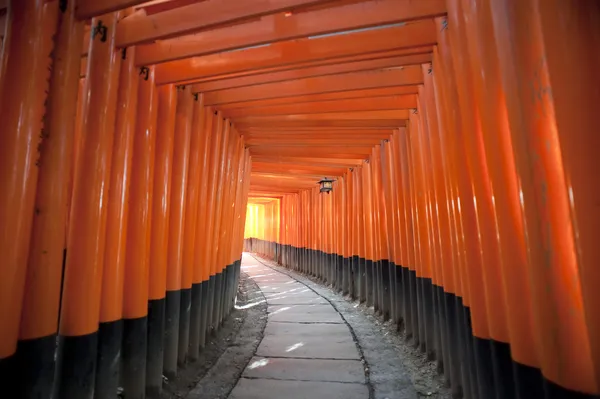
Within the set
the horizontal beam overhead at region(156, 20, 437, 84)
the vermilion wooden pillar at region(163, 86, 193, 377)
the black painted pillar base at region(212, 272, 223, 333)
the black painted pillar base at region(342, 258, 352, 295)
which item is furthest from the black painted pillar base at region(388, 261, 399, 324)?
the horizontal beam overhead at region(156, 20, 437, 84)

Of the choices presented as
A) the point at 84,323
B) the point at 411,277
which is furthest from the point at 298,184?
the point at 84,323

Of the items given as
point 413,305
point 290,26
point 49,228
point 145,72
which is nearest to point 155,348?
point 49,228

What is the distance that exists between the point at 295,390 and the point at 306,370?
0.51 m

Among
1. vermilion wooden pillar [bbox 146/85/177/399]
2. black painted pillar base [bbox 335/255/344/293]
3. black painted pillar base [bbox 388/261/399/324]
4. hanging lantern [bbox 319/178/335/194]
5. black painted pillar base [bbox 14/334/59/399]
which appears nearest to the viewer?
black painted pillar base [bbox 14/334/59/399]

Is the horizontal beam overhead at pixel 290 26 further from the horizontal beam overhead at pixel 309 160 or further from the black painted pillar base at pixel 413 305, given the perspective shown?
the horizontal beam overhead at pixel 309 160

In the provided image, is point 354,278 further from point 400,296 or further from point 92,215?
point 92,215

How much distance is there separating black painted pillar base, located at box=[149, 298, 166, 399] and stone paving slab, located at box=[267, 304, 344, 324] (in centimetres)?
312

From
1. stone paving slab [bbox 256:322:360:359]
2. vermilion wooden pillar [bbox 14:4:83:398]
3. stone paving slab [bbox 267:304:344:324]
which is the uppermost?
vermilion wooden pillar [bbox 14:4:83:398]

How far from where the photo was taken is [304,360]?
13.8ft

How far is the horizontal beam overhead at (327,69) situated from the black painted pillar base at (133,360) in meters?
2.62

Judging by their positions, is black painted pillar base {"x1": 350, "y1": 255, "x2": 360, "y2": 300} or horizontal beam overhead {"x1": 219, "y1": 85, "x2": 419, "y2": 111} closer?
horizontal beam overhead {"x1": 219, "y1": 85, "x2": 419, "y2": 111}

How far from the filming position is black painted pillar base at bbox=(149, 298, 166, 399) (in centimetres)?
312

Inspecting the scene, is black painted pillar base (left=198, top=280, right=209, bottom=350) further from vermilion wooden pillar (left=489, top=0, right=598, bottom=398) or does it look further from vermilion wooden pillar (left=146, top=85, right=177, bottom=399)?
vermilion wooden pillar (left=489, top=0, right=598, bottom=398)

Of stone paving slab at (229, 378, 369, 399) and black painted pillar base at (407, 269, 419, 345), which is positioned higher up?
black painted pillar base at (407, 269, 419, 345)
